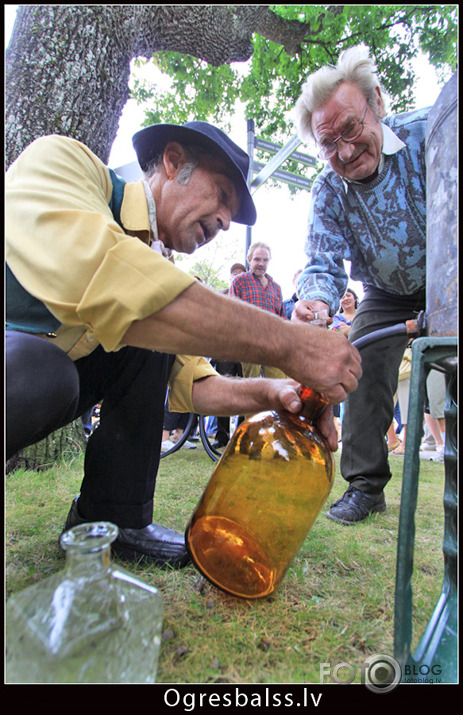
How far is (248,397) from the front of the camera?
59.1 inches

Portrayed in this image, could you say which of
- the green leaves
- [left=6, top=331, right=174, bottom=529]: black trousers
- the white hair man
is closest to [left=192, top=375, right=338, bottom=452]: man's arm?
[left=6, top=331, right=174, bottom=529]: black trousers

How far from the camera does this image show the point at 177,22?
3396mm

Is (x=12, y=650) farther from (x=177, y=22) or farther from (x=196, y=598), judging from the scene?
(x=177, y=22)

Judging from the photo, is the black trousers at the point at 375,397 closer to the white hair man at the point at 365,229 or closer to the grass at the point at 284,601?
the white hair man at the point at 365,229

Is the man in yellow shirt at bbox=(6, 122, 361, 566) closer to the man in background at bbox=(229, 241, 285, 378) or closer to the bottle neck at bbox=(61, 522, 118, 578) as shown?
the bottle neck at bbox=(61, 522, 118, 578)

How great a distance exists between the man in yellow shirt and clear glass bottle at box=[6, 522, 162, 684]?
437mm

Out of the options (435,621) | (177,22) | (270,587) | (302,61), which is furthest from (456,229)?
(302,61)

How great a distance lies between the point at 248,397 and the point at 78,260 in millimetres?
843

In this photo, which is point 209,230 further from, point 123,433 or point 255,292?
point 255,292

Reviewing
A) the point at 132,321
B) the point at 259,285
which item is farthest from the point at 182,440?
the point at 132,321

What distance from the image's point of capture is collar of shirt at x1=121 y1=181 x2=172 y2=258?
1.37 metres

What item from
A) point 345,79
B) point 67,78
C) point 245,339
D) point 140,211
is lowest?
point 245,339

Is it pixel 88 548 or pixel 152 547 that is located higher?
pixel 88 548

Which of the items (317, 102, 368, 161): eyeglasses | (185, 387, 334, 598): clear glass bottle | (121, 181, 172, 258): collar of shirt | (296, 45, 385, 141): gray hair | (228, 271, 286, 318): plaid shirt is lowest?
(185, 387, 334, 598): clear glass bottle
